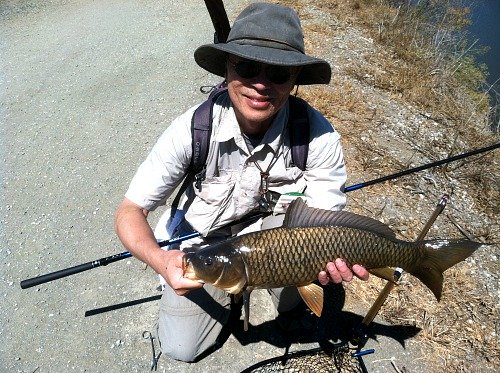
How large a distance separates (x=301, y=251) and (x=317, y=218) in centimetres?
22

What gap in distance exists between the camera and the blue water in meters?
11.2

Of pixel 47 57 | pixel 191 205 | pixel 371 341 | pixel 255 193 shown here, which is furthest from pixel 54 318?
pixel 47 57

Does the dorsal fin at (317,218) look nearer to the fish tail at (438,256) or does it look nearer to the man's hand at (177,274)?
the fish tail at (438,256)

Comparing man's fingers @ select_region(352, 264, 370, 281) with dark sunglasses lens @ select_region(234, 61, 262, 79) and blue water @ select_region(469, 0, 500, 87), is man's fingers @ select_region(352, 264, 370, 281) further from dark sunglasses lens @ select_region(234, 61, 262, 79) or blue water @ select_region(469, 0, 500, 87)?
blue water @ select_region(469, 0, 500, 87)

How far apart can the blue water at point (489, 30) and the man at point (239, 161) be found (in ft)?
31.0

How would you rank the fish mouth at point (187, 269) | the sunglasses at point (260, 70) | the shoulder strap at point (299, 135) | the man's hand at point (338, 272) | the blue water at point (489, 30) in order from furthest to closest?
the blue water at point (489, 30) < the shoulder strap at point (299, 135) < the sunglasses at point (260, 70) < the man's hand at point (338, 272) < the fish mouth at point (187, 269)

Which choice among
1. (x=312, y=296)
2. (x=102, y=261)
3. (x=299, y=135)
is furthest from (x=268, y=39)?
(x=102, y=261)

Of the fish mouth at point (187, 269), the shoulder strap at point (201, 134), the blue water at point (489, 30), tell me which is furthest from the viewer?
the blue water at point (489, 30)

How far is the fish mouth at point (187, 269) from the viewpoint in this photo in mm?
2102

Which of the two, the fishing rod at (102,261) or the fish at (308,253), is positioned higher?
the fish at (308,253)

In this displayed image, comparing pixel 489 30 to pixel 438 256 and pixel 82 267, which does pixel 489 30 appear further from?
Answer: pixel 82 267

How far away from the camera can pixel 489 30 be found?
12.8 meters

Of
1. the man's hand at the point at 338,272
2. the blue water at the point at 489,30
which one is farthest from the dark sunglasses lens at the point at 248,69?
the blue water at the point at 489,30

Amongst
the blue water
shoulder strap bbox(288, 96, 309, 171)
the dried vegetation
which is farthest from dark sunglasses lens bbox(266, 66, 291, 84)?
the blue water
